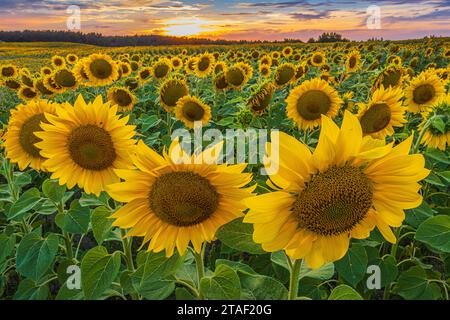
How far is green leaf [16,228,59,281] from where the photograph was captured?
77.0 inches

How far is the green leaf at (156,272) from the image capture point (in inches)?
51.4

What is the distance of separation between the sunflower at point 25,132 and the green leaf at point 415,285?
2.10 m

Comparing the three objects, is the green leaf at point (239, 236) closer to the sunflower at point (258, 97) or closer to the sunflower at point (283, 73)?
the sunflower at point (258, 97)

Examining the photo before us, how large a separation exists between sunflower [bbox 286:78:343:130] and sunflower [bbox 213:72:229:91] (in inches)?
72.5

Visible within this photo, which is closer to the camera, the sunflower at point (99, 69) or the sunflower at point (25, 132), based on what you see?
the sunflower at point (25, 132)

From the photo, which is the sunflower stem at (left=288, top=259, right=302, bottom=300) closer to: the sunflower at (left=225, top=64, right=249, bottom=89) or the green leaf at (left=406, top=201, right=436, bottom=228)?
the green leaf at (left=406, top=201, right=436, bottom=228)

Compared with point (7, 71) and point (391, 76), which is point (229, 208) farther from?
point (7, 71)

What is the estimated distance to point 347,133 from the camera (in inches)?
39.1

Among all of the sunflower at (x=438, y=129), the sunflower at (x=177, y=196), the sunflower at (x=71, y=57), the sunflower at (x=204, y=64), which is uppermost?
the sunflower at (x=71, y=57)

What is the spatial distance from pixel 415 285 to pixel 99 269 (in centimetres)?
161

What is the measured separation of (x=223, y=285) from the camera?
1.30m

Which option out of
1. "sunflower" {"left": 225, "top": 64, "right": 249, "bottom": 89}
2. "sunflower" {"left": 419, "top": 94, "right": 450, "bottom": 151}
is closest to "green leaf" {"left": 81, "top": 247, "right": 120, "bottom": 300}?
"sunflower" {"left": 419, "top": 94, "right": 450, "bottom": 151}

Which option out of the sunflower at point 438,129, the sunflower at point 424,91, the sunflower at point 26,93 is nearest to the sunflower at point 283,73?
the sunflower at point 424,91
